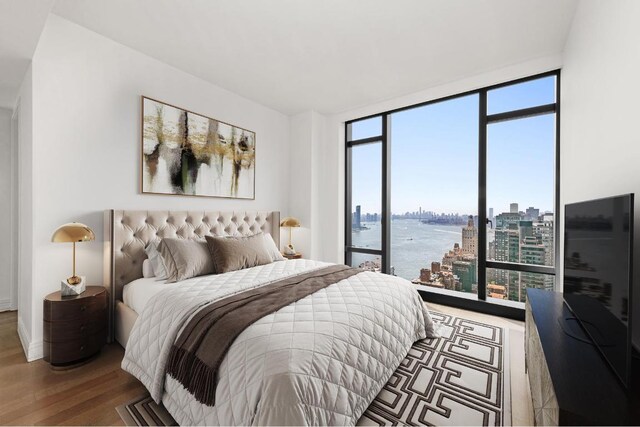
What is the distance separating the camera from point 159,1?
2037 mm

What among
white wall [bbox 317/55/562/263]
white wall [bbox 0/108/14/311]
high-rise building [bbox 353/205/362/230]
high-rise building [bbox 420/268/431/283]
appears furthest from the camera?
high-rise building [bbox 353/205/362/230]

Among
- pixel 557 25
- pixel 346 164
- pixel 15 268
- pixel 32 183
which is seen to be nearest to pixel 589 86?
pixel 557 25

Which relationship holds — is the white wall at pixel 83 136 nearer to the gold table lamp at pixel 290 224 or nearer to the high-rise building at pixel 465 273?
the gold table lamp at pixel 290 224

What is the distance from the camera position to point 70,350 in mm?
1991

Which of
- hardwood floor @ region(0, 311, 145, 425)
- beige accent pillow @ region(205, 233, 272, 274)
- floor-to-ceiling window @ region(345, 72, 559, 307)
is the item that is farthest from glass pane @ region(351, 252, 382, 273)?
hardwood floor @ region(0, 311, 145, 425)

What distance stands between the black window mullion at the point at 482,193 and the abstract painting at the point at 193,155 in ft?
9.11

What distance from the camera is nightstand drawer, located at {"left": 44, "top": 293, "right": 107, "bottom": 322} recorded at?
6.40 ft

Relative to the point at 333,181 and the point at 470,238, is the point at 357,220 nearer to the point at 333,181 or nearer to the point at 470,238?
the point at 333,181

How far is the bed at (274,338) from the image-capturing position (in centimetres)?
120

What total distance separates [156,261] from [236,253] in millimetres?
674

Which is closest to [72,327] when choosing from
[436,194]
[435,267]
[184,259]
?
[184,259]

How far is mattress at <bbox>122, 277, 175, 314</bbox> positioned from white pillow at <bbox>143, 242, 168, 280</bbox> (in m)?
0.05

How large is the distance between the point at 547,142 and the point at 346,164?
2419mm

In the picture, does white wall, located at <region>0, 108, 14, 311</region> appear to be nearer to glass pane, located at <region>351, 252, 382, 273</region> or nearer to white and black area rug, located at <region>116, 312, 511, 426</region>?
white and black area rug, located at <region>116, 312, 511, 426</region>
